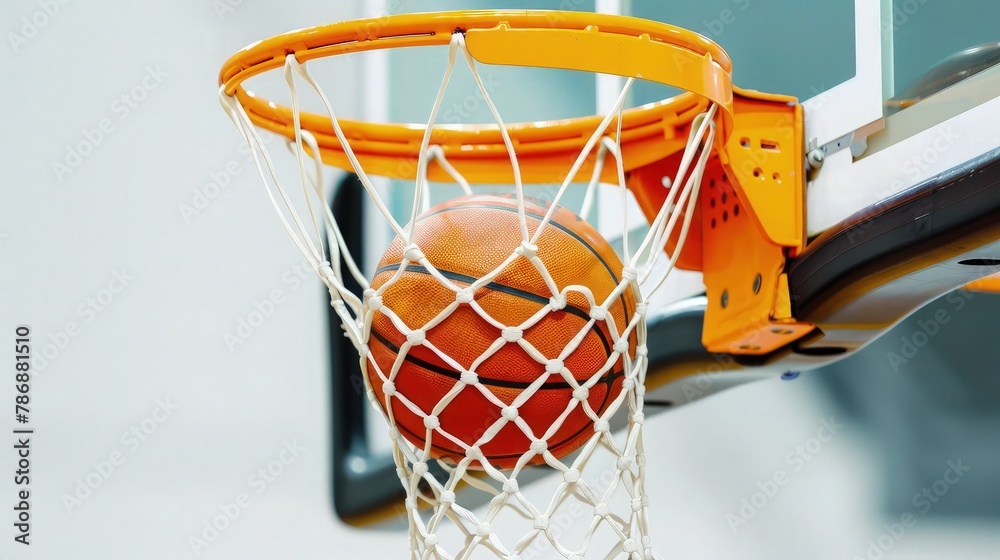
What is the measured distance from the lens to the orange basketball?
0.92m

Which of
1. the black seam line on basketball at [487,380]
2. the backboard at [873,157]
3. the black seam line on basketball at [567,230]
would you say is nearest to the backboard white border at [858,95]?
the backboard at [873,157]

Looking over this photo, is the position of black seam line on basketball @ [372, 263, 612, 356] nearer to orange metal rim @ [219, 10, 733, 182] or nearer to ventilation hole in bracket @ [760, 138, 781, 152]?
orange metal rim @ [219, 10, 733, 182]

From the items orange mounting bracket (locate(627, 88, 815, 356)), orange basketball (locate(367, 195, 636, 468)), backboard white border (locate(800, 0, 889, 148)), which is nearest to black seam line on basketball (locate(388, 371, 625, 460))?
orange basketball (locate(367, 195, 636, 468))

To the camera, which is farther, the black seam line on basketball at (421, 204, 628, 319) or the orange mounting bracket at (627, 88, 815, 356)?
the orange mounting bracket at (627, 88, 815, 356)

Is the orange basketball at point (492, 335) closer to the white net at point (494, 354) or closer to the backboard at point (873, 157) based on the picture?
the white net at point (494, 354)

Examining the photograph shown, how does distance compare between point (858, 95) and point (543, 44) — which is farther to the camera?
point (858, 95)

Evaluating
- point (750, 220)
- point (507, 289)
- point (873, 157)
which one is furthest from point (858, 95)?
point (507, 289)

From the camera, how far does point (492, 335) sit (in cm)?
92

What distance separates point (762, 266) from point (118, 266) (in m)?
1.29

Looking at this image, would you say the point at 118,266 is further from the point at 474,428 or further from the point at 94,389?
the point at 474,428

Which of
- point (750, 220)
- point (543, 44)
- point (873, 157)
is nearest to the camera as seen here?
point (543, 44)

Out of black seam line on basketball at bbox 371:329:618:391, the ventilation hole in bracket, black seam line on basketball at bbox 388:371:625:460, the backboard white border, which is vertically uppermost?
the backboard white border

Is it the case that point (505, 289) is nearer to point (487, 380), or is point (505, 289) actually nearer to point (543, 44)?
point (487, 380)

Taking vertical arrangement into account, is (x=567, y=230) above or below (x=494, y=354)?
A: above
